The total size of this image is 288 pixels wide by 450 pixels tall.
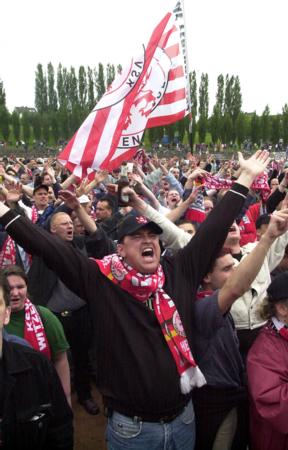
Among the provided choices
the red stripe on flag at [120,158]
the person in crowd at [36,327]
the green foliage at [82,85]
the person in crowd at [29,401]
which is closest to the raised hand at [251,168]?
the person in crowd at [29,401]

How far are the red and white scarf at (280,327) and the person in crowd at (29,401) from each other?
1.20 m

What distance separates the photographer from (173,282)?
2.39m

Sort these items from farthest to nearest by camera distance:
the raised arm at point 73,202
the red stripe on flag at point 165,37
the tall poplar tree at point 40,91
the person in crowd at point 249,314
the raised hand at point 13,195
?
the tall poplar tree at point 40,91 < the red stripe on flag at point 165,37 < the raised hand at point 13,195 < the person in crowd at point 249,314 < the raised arm at point 73,202

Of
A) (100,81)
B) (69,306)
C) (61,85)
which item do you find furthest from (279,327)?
(61,85)

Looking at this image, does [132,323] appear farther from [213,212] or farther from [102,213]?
[102,213]

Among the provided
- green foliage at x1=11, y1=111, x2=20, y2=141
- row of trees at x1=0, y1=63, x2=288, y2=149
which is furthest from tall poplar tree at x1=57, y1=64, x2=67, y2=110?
green foliage at x1=11, y1=111, x2=20, y2=141

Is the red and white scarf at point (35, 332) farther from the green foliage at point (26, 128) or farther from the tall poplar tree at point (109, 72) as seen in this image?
the tall poplar tree at point (109, 72)

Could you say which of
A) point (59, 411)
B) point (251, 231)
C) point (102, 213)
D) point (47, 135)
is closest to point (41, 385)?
point (59, 411)

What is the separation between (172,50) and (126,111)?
1205 millimetres

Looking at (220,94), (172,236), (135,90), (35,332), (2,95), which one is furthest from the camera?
(220,94)

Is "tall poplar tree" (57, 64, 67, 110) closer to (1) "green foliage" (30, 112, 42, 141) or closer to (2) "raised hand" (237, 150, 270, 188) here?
(1) "green foliage" (30, 112, 42, 141)

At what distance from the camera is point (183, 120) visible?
2136 inches

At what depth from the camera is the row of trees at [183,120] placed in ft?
179

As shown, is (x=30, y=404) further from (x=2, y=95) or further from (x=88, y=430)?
(x=2, y=95)
